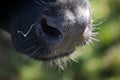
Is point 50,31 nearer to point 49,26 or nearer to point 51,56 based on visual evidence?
point 49,26

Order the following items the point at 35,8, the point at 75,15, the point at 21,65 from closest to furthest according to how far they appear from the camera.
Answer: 1. the point at 75,15
2. the point at 35,8
3. the point at 21,65

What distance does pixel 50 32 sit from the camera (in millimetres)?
1283

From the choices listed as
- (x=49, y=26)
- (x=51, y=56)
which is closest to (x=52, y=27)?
(x=49, y=26)

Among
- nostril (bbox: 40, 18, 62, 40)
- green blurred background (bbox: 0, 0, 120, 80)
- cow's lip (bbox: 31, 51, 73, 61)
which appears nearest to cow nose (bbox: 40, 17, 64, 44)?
nostril (bbox: 40, 18, 62, 40)

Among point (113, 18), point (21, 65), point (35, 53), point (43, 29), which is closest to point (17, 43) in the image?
point (35, 53)

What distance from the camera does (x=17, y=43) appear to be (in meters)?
1.46

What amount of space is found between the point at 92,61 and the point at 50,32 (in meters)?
1.76

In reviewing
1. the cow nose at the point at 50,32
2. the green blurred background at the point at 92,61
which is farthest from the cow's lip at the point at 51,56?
the green blurred background at the point at 92,61

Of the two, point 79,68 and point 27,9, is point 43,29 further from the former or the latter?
point 79,68

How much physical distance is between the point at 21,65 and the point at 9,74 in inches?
6.0

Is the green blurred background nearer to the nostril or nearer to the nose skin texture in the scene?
the nose skin texture

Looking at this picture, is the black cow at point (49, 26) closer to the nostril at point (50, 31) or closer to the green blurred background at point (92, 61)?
the nostril at point (50, 31)

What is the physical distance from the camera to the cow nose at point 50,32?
1.26 meters

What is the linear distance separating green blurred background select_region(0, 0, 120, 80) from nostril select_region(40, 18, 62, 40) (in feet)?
5.33
